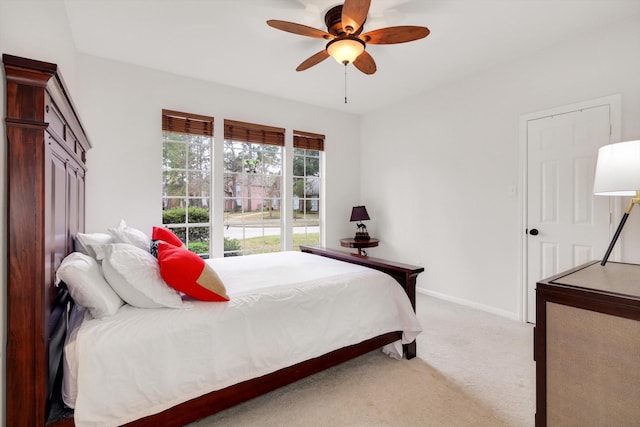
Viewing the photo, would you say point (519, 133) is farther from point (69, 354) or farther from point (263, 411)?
point (69, 354)

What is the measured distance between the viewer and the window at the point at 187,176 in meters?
3.63

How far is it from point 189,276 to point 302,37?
7.51 ft

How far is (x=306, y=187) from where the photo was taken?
4770 millimetres

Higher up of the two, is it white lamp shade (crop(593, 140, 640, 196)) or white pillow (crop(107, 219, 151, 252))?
white lamp shade (crop(593, 140, 640, 196))

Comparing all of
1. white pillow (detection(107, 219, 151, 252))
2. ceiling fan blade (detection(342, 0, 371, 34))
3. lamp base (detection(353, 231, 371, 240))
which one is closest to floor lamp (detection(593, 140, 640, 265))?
ceiling fan blade (detection(342, 0, 371, 34))

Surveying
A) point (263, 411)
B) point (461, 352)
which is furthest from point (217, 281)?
point (461, 352)

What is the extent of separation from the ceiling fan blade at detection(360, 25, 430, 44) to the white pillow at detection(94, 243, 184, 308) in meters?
2.12

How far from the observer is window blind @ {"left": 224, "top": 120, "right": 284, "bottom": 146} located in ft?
13.0

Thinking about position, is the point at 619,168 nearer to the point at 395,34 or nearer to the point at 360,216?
the point at 395,34

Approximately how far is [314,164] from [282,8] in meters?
2.63

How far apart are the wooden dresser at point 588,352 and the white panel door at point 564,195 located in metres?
1.66

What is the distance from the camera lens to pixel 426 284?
164 inches

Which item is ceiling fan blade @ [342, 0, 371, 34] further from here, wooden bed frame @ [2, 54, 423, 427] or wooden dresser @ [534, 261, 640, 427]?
wooden dresser @ [534, 261, 640, 427]

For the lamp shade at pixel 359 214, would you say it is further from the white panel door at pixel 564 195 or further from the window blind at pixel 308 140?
the white panel door at pixel 564 195
